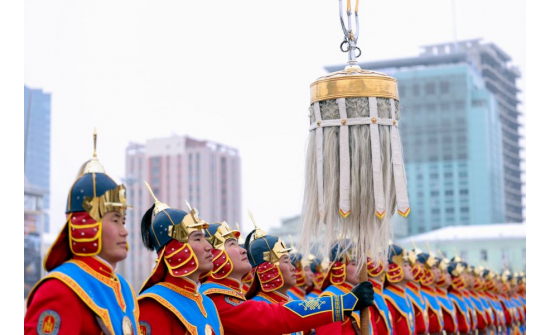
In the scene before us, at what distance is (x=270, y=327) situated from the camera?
7516 mm

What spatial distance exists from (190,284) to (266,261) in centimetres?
204

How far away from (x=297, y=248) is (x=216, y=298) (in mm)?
814

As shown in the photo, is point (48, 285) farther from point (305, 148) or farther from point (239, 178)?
point (239, 178)

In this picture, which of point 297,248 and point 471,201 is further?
point 471,201

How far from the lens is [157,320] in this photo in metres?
6.75

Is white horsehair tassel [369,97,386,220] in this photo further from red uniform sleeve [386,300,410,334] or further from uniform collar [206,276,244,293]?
red uniform sleeve [386,300,410,334]

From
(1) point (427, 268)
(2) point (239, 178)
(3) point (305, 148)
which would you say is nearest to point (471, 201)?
(2) point (239, 178)

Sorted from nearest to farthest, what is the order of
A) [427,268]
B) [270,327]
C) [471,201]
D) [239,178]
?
[270,327], [427,268], [239,178], [471,201]

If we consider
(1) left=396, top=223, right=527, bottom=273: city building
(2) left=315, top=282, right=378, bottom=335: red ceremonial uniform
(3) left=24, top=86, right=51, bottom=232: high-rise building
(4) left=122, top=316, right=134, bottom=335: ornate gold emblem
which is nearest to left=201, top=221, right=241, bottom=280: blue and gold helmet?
(2) left=315, top=282, right=378, bottom=335: red ceremonial uniform

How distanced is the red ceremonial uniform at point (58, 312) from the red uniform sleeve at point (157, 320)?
119 cm

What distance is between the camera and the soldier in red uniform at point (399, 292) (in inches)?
448

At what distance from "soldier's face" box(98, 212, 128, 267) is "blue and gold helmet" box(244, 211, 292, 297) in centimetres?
331

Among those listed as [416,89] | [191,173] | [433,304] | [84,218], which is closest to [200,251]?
[84,218]

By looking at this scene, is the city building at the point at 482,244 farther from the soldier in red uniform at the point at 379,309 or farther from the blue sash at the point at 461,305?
the soldier in red uniform at the point at 379,309
